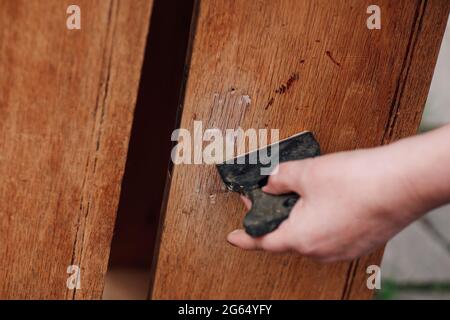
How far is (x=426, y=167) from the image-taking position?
2.43ft

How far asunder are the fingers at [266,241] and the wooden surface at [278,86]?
0.12m

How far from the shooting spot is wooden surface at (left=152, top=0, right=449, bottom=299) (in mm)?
885

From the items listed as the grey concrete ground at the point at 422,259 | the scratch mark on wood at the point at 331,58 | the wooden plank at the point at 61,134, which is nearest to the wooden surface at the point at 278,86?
the scratch mark on wood at the point at 331,58

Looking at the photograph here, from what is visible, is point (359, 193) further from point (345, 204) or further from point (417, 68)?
point (417, 68)

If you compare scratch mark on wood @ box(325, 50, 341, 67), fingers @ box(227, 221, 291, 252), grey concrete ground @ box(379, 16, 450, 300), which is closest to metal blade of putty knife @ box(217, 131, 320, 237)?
fingers @ box(227, 221, 291, 252)

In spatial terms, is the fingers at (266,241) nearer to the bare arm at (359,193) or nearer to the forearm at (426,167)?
the bare arm at (359,193)

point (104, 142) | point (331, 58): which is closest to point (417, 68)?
point (331, 58)

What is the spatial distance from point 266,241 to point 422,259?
143cm

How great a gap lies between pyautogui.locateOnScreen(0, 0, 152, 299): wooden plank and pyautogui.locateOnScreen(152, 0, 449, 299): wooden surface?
0.34 feet

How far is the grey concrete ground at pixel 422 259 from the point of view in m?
1.97

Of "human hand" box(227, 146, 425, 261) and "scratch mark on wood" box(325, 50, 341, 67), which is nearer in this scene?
"human hand" box(227, 146, 425, 261)

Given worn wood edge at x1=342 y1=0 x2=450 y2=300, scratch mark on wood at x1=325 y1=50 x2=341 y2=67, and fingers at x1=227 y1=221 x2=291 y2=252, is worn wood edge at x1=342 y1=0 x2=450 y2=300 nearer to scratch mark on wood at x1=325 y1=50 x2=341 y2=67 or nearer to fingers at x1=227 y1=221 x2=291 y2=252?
scratch mark on wood at x1=325 y1=50 x2=341 y2=67
